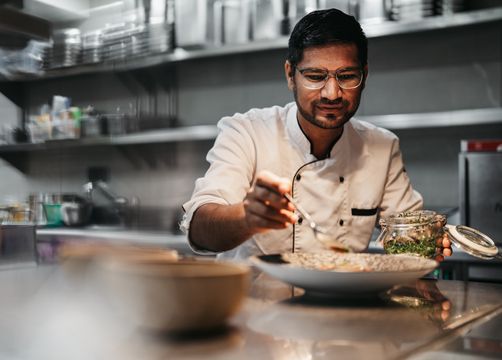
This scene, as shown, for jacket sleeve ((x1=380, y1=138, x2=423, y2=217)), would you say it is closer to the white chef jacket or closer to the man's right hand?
the white chef jacket

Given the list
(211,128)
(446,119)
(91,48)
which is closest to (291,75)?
(446,119)

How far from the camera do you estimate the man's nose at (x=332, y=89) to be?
1.65 m

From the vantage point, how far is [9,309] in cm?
78

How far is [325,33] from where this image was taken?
1710 mm

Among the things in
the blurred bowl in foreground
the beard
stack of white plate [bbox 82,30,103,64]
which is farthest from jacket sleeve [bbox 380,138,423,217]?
stack of white plate [bbox 82,30,103,64]

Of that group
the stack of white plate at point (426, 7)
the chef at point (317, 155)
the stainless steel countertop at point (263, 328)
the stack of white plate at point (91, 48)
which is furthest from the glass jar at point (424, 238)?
the stack of white plate at point (91, 48)

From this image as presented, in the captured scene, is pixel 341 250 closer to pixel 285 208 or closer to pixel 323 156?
pixel 285 208

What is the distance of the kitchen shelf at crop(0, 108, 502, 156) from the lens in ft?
8.63

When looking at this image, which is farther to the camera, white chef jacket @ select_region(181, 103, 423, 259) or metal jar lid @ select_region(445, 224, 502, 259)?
white chef jacket @ select_region(181, 103, 423, 259)

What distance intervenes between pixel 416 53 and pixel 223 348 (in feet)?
8.98

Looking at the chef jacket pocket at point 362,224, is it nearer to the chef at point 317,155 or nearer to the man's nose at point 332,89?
the chef at point 317,155

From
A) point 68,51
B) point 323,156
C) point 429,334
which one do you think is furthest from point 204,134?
point 429,334

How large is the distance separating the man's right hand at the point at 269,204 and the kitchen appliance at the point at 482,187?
1.57m

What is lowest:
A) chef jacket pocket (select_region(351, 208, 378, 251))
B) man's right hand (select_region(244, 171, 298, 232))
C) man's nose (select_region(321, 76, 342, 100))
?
chef jacket pocket (select_region(351, 208, 378, 251))
